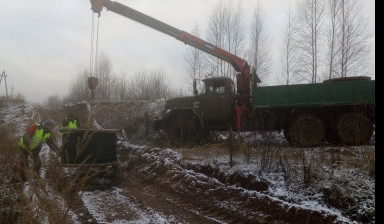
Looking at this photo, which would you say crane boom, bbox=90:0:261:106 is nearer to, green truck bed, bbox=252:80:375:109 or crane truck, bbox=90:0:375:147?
crane truck, bbox=90:0:375:147

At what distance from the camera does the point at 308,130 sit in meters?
8.69

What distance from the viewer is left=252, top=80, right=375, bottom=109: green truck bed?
8094 mm

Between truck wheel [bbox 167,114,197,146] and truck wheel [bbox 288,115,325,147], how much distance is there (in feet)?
10.4

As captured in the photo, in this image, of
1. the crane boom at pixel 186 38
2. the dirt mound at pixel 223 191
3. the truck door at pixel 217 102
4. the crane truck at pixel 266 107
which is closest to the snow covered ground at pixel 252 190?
the dirt mound at pixel 223 191

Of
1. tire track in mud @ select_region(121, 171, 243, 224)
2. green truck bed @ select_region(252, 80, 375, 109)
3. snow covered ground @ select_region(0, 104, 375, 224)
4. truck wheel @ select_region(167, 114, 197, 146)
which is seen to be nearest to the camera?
snow covered ground @ select_region(0, 104, 375, 224)

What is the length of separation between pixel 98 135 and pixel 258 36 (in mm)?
19651

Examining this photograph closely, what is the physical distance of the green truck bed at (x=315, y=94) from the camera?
26.6ft

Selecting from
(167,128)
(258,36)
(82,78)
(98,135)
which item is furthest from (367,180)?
(82,78)

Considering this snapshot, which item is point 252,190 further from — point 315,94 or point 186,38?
point 186,38

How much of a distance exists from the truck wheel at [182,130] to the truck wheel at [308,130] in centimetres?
316

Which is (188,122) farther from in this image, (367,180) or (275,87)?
(367,180)

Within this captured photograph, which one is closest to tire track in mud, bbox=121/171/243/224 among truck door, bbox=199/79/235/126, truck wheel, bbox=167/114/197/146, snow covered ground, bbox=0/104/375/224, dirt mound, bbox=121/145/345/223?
snow covered ground, bbox=0/104/375/224

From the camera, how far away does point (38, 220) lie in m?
3.00

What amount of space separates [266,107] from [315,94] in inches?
56.3
